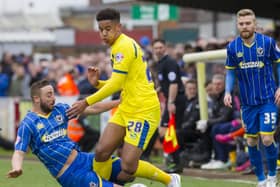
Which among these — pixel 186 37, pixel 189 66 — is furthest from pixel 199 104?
pixel 186 37

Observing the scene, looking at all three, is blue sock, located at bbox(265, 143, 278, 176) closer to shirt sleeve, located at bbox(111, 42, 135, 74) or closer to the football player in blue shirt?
shirt sleeve, located at bbox(111, 42, 135, 74)

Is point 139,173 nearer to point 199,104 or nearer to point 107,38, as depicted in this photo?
point 107,38

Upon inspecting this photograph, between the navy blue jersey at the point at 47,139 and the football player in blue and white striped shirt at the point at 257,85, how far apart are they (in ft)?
8.32

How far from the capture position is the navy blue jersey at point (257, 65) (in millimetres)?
11086

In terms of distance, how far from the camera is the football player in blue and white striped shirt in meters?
11.1

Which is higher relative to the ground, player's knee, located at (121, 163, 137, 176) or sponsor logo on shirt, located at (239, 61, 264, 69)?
sponsor logo on shirt, located at (239, 61, 264, 69)

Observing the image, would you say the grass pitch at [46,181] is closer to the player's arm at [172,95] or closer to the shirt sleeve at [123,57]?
the player's arm at [172,95]

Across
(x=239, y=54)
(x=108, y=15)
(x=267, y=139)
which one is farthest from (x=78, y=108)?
(x=267, y=139)

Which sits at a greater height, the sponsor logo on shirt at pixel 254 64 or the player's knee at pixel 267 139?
the sponsor logo on shirt at pixel 254 64

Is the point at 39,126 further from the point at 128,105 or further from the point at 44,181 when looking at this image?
the point at 44,181

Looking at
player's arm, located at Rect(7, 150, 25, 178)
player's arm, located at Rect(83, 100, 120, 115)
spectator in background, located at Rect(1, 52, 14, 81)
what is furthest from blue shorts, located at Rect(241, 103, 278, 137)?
spectator in background, located at Rect(1, 52, 14, 81)

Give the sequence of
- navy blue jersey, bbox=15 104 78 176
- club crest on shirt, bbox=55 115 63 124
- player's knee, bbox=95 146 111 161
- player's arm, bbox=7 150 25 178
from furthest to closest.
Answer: player's knee, bbox=95 146 111 161 < club crest on shirt, bbox=55 115 63 124 < navy blue jersey, bbox=15 104 78 176 < player's arm, bbox=7 150 25 178

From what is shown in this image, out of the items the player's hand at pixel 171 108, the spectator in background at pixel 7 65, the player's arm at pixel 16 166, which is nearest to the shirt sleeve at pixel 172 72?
the player's hand at pixel 171 108

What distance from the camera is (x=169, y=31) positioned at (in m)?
34.5
